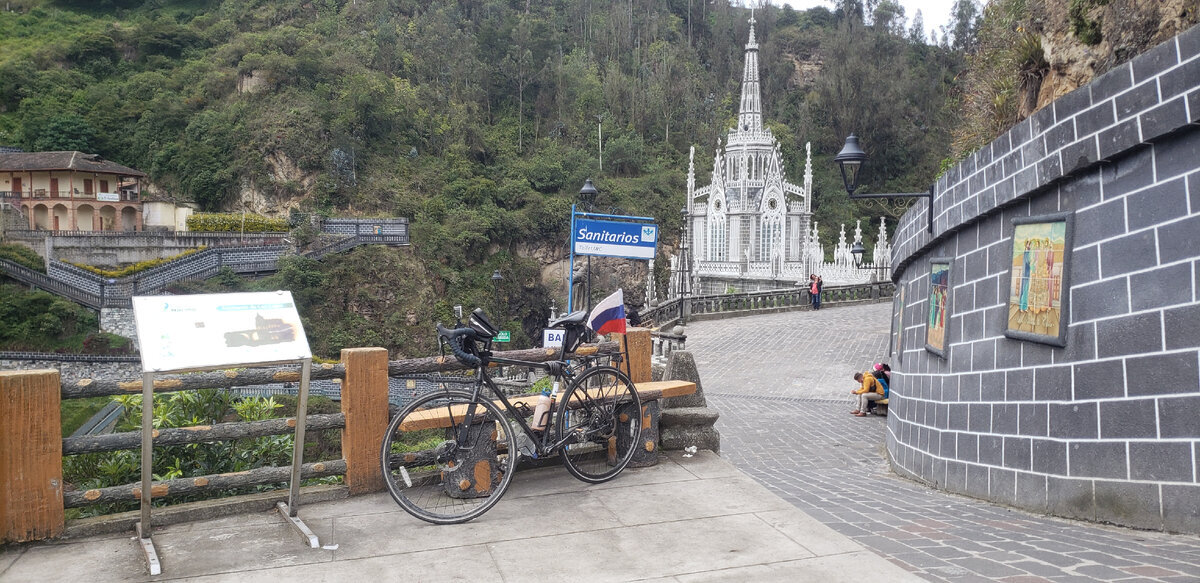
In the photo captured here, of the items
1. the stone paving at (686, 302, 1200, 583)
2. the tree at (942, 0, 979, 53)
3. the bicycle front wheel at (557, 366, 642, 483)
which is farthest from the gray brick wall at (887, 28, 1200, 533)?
the tree at (942, 0, 979, 53)

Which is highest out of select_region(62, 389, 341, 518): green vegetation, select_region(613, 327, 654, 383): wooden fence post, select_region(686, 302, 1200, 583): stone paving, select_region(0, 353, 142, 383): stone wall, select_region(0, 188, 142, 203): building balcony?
select_region(0, 188, 142, 203): building balcony

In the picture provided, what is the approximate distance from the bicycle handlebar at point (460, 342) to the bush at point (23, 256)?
38.5 metres

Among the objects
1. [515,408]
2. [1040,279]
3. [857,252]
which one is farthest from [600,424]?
A: [857,252]

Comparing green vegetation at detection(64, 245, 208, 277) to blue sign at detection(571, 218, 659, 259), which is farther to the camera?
green vegetation at detection(64, 245, 208, 277)

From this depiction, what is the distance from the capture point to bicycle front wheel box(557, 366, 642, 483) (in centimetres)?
→ 582

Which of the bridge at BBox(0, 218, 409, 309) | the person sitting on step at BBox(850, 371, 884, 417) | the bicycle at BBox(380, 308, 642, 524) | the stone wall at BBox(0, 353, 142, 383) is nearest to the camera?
the bicycle at BBox(380, 308, 642, 524)

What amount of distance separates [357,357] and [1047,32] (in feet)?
27.0

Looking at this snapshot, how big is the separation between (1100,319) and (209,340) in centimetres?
545

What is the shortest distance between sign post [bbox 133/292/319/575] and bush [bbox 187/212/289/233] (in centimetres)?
4113

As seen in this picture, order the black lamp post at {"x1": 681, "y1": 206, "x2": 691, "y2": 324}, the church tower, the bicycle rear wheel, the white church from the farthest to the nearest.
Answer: the church tower
the white church
the black lamp post at {"x1": 681, "y1": 206, "x2": 691, "y2": 324}
the bicycle rear wheel

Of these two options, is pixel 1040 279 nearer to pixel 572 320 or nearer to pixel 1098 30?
pixel 572 320

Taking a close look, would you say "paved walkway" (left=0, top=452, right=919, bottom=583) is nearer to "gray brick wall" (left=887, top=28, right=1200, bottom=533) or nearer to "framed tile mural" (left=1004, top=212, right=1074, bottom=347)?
"gray brick wall" (left=887, top=28, right=1200, bottom=533)

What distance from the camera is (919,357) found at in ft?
28.0

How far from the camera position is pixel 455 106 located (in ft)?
185
